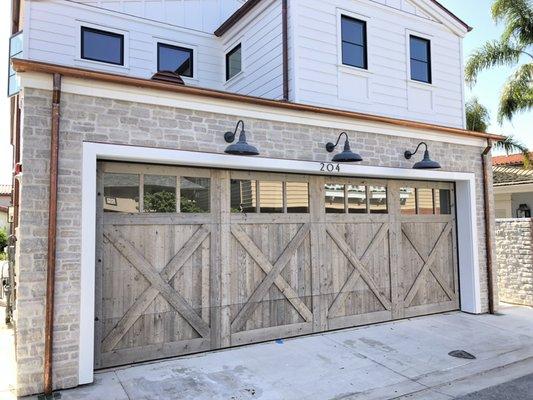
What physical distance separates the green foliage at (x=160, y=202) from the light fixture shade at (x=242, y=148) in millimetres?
1089

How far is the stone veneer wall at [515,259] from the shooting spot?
9797mm

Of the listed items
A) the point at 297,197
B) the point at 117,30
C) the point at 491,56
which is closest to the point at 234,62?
the point at 117,30

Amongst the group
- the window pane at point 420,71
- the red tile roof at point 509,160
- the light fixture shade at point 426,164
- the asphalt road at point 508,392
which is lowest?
the asphalt road at point 508,392

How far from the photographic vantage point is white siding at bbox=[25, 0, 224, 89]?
29.9 feet

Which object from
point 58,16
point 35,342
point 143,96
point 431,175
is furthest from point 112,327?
point 58,16

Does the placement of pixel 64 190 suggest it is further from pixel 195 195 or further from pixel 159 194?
pixel 195 195

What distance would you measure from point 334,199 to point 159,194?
10.7ft

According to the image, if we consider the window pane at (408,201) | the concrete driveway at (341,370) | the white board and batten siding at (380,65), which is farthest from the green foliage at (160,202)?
the window pane at (408,201)

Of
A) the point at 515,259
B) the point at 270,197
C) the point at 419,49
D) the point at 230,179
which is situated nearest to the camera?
the point at 230,179

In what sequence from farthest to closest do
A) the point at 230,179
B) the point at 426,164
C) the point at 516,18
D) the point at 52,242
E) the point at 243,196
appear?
the point at 516,18
the point at 426,164
the point at 243,196
the point at 230,179
the point at 52,242

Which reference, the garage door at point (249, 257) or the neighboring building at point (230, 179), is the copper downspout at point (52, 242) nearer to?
the neighboring building at point (230, 179)

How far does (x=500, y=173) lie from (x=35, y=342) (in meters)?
17.2

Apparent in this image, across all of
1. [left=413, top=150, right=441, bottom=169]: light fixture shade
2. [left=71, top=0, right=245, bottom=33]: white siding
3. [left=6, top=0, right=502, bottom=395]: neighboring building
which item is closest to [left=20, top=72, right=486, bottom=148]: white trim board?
[left=6, top=0, right=502, bottom=395]: neighboring building

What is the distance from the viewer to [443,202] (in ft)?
30.8
